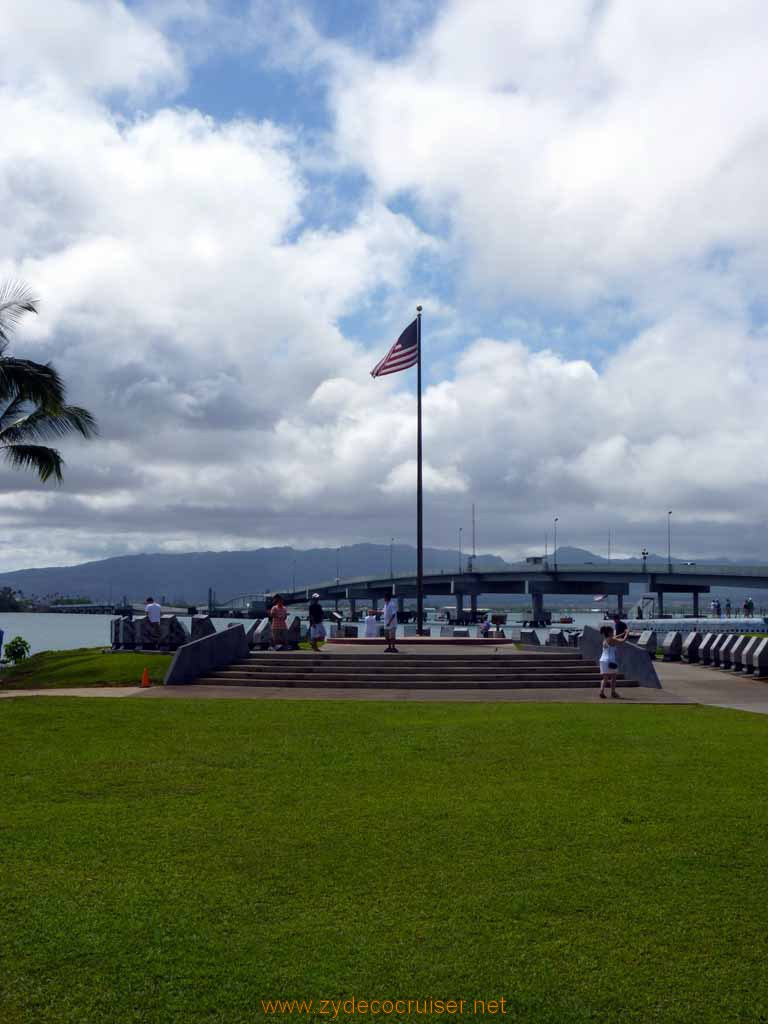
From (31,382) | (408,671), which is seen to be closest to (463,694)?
(408,671)

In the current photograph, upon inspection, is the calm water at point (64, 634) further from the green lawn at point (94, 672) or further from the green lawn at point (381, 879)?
the green lawn at point (381, 879)

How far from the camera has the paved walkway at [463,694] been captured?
17703 millimetres

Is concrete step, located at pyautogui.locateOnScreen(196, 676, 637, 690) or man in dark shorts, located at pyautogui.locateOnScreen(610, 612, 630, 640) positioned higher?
man in dark shorts, located at pyautogui.locateOnScreen(610, 612, 630, 640)

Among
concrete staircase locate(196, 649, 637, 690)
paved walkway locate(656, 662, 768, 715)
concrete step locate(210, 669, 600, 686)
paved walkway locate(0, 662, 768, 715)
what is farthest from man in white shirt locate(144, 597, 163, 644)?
paved walkway locate(656, 662, 768, 715)

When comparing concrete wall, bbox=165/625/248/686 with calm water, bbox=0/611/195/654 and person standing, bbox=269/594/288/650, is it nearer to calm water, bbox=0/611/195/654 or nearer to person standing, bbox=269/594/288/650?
person standing, bbox=269/594/288/650

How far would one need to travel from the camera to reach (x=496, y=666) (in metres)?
22.5

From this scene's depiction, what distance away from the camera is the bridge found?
96062mm

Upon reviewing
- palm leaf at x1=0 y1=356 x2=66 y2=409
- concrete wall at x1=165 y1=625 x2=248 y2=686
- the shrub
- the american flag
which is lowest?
the shrub

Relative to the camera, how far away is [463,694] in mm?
19469

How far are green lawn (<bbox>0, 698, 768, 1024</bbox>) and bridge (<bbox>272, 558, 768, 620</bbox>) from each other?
88957mm

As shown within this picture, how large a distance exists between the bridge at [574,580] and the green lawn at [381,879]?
8896 centimetres

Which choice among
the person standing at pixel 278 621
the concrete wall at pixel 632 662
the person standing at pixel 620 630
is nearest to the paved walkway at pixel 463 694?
the concrete wall at pixel 632 662

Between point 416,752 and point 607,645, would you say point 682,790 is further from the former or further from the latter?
point 607,645

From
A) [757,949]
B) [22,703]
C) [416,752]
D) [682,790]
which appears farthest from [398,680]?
[757,949]
